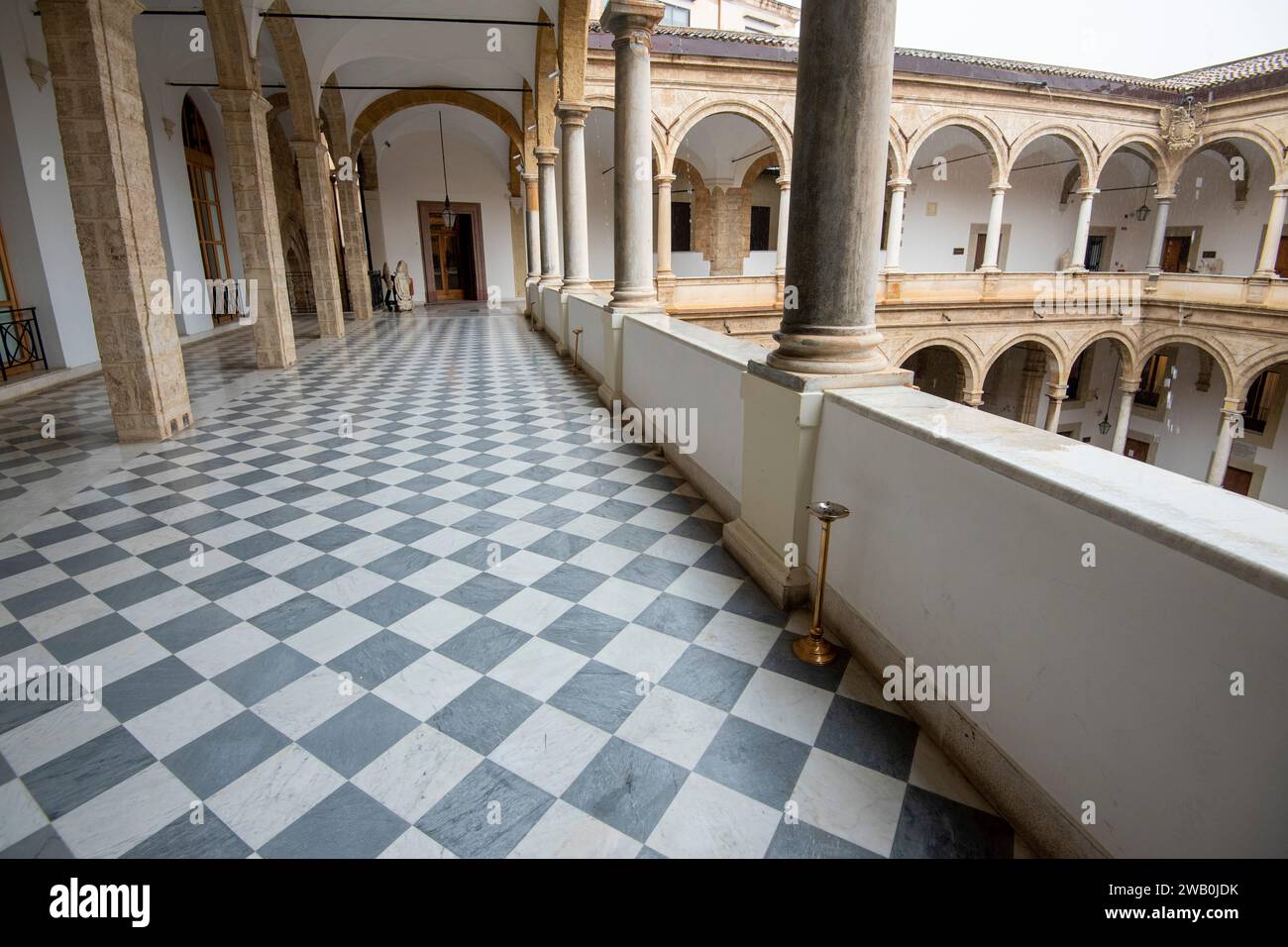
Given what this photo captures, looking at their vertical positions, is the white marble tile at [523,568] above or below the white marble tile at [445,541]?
below

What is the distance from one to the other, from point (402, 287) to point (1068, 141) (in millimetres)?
20620

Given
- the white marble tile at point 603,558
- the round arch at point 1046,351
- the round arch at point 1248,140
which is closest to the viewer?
the white marble tile at point 603,558

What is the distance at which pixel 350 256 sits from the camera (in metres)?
18.3

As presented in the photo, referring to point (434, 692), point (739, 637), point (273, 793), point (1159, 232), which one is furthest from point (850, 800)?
point (1159, 232)

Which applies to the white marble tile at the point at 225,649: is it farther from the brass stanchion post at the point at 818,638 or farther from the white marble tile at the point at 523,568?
the brass stanchion post at the point at 818,638

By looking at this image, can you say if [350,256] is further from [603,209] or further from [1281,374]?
[1281,374]

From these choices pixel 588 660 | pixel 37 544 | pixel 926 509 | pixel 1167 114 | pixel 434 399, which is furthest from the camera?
pixel 1167 114

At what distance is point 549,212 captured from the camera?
15039mm

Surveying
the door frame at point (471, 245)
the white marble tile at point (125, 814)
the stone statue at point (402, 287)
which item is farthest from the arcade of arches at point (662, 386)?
the door frame at point (471, 245)

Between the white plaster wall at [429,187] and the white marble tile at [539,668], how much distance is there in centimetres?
2469

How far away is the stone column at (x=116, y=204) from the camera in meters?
5.85

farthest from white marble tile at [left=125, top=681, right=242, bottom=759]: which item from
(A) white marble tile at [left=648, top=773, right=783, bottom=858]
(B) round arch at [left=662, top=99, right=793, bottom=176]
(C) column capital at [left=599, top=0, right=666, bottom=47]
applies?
(B) round arch at [left=662, top=99, right=793, bottom=176]

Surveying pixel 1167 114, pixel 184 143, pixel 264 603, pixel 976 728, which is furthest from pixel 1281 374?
pixel 184 143
